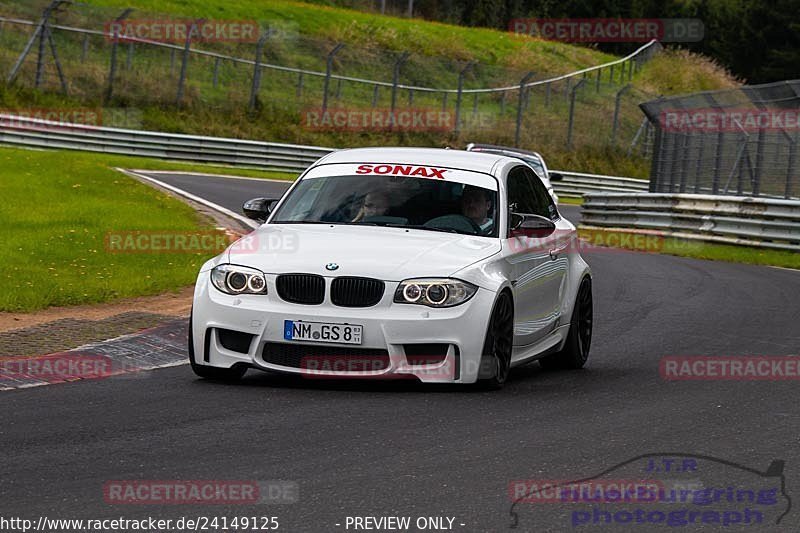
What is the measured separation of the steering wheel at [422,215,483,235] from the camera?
9664 mm

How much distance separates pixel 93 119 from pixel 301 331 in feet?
109

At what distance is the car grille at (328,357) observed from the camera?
342 inches

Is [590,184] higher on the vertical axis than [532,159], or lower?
lower

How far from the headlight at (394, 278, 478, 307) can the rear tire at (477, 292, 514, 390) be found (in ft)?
0.82

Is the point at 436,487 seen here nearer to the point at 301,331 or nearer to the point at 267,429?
the point at 267,429

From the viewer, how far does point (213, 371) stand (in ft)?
29.7

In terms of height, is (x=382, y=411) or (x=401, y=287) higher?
(x=401, y=287)

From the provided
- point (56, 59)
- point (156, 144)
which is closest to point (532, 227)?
point (156, 144)

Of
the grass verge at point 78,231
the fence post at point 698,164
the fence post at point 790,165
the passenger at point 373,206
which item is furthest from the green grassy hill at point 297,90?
the passenger at point 373,206

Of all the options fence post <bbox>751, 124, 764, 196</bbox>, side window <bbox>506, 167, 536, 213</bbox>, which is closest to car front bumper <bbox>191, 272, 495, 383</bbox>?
side window <bbox>506, 167, 536, 213</bbox>

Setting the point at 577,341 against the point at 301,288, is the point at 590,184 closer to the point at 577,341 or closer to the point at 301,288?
the point at 577,341

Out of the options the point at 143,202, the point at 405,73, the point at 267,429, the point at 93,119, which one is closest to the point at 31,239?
the point at 143,202

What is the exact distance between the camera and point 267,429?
744 cm

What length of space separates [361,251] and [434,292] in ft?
1.80
